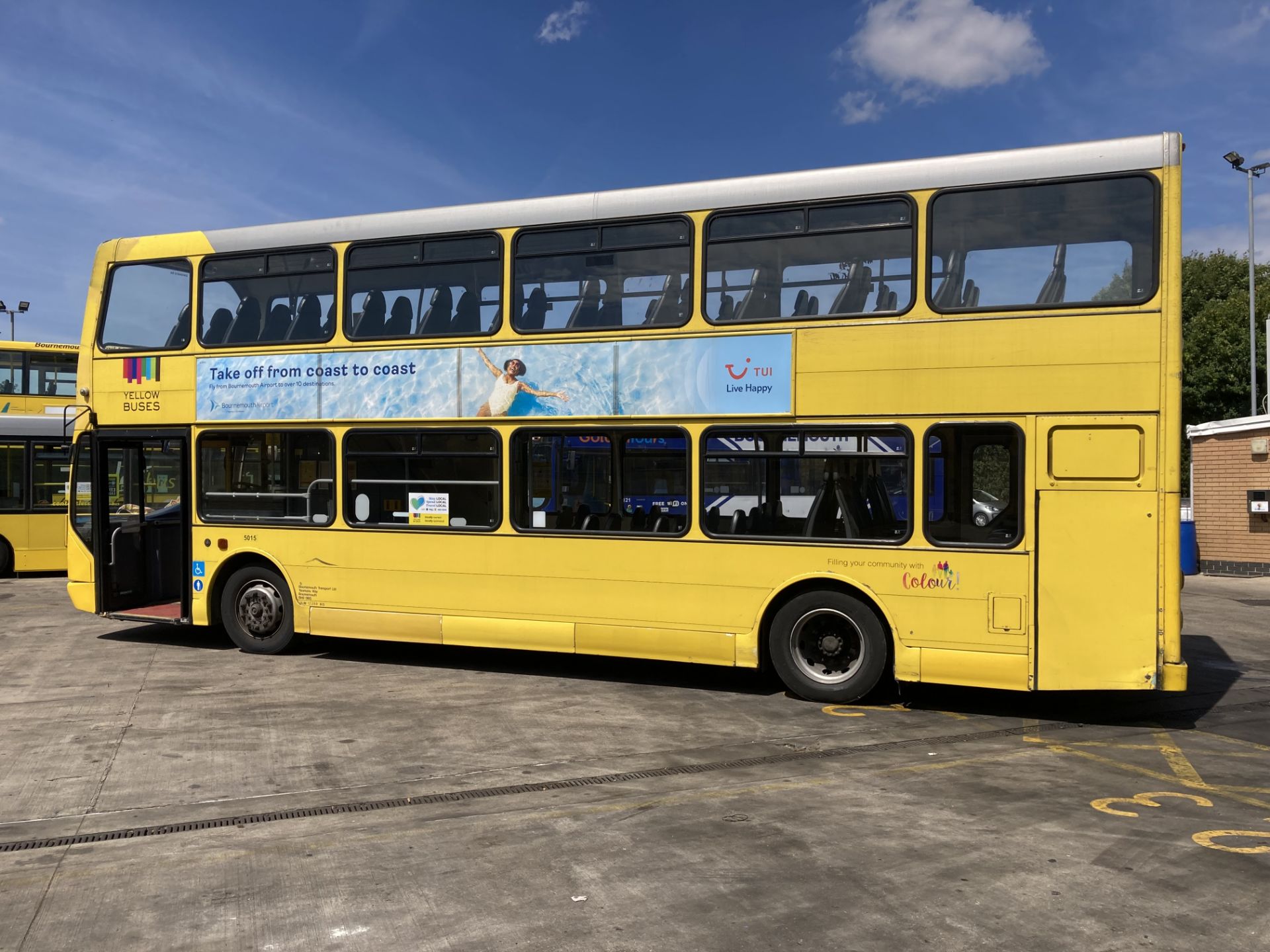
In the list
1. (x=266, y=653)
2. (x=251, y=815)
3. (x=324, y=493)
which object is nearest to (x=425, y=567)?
(x=324, y=493)

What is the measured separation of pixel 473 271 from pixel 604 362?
1584 mm

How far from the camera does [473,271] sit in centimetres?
905

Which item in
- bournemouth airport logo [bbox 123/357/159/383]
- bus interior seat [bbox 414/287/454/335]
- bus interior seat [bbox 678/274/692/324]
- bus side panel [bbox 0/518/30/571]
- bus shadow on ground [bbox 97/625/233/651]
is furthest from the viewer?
bus side panel [bbox 0/518/30/571]

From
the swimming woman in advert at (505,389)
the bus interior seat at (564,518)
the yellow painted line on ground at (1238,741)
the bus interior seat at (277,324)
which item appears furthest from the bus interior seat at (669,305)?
the yellow painted line on ground at (1238,741)

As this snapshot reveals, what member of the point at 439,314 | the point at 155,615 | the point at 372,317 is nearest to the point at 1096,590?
the point at 439,314

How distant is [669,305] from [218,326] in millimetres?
4879

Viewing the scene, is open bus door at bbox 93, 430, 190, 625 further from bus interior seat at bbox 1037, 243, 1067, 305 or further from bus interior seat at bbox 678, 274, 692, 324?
bus interior seat at bbox 1037, 243, 1067, 305

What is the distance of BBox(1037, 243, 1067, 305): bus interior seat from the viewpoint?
7.29 metres

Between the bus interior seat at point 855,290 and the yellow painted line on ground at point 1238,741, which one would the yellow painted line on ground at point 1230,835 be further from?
the bus interior seat at point 855,290

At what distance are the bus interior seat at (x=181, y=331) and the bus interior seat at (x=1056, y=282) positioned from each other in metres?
8.19

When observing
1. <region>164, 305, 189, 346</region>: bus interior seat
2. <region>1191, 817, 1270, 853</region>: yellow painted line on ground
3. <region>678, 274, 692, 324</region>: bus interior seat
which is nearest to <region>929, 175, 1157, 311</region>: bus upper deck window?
<region>678, 274, 692, 324</region>: bus interior seat

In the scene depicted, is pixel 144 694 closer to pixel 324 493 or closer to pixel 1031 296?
pixel 324 493

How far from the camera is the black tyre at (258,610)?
397 inches

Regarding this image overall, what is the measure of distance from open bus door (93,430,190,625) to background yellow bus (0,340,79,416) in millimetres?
9816
